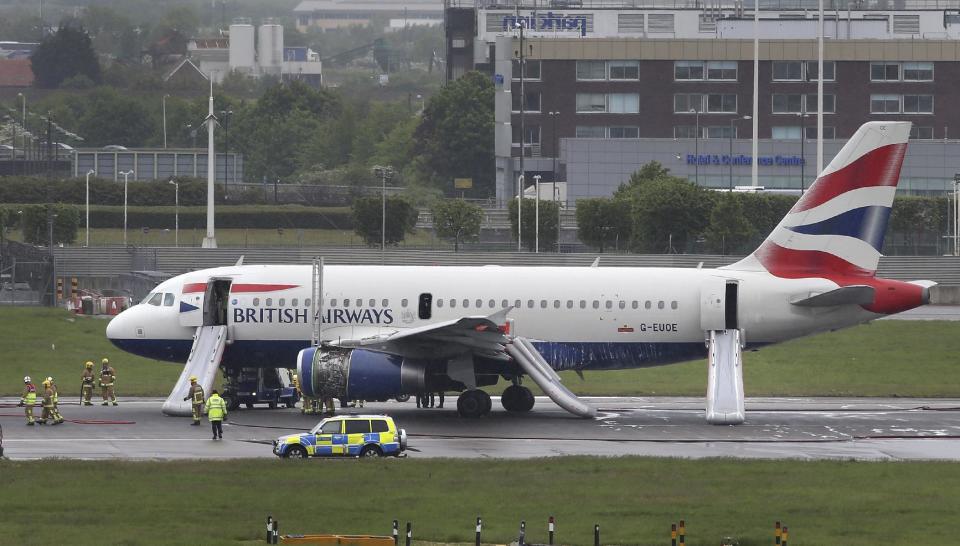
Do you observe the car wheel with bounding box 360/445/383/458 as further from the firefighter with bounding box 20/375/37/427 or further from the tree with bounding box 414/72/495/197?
the tree with bounding box 414/72/495/197

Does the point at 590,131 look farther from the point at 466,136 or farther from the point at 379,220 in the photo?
the point at 379,220

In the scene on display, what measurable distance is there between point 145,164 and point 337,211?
4006 centimetres

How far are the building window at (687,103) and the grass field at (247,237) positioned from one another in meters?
29.6

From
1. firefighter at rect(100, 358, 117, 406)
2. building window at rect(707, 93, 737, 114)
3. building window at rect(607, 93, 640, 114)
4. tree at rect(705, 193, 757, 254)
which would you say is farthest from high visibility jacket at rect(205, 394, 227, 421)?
building window at rect(707, 93, 737, 114)

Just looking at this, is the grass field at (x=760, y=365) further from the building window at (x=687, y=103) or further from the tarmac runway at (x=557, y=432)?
the building window at (x=687, y=103)

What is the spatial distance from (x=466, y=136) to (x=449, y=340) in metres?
132

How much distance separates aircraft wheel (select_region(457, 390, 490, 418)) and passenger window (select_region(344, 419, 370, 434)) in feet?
29.9

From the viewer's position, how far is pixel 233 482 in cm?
3506

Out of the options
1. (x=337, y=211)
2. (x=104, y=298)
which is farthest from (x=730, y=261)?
(x=337, y=211)

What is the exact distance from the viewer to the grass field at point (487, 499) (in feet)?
98.6

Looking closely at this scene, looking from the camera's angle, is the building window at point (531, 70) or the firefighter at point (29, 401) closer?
the firefighter at point (29, 401)

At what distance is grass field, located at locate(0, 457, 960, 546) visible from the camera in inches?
1183

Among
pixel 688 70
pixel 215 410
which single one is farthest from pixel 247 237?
pixel 215 410

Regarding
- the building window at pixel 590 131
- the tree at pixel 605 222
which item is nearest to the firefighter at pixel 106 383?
the tree at pixel 605 222
